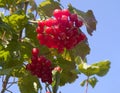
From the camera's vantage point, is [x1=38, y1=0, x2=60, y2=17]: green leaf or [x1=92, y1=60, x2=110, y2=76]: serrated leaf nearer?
[x1=92, y1=60, x2=110, y2=76]: serrated leaf

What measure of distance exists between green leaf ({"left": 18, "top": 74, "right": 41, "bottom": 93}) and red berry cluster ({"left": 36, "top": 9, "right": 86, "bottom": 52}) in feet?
1.51

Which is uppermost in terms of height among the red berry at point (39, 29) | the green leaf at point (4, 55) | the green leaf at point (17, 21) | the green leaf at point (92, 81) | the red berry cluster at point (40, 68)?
the green leaf at point (17, 21)

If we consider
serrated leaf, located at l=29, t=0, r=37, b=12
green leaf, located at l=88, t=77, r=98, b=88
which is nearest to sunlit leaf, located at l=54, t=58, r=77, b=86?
serrated leaf, located at l=29, t=0, r=37, b=12

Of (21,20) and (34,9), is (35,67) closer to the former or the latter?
(21,20)

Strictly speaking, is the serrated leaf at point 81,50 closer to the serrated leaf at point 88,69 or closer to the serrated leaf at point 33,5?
the serrated leaf at point 33,5

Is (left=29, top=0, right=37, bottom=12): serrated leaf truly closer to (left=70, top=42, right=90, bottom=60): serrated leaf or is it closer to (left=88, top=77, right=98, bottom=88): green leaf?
(left=70, top=42, right=90, bottom=60): serrated leaf

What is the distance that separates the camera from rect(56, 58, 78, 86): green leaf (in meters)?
3.14

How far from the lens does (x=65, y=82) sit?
3.26 meters

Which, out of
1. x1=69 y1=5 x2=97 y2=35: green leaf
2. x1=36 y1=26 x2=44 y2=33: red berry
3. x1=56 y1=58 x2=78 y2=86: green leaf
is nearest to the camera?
x1=36 y1=26 x2=44 y2=33: red berry

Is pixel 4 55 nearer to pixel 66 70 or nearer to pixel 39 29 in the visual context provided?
pixel 39 29

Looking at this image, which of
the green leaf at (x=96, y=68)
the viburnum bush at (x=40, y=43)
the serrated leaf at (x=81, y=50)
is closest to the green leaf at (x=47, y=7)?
the viburnum bush at (x=40, y=43)

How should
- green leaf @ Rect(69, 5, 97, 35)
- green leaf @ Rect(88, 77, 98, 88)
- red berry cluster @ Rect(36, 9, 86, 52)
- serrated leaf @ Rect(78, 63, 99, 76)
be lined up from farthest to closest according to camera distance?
1. green leaf @ Rect(69, 5, 97, 35)
2. red berry cluster @ Rect(36, 9, 86, 52)
3. green leaf @ Rect(88, 77, 98, 88)
4. serrated leaf @ Rect(78, 63, 99, 76)

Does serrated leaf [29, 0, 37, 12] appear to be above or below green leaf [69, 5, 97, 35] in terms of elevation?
above

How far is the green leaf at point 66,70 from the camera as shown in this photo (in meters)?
3.14
